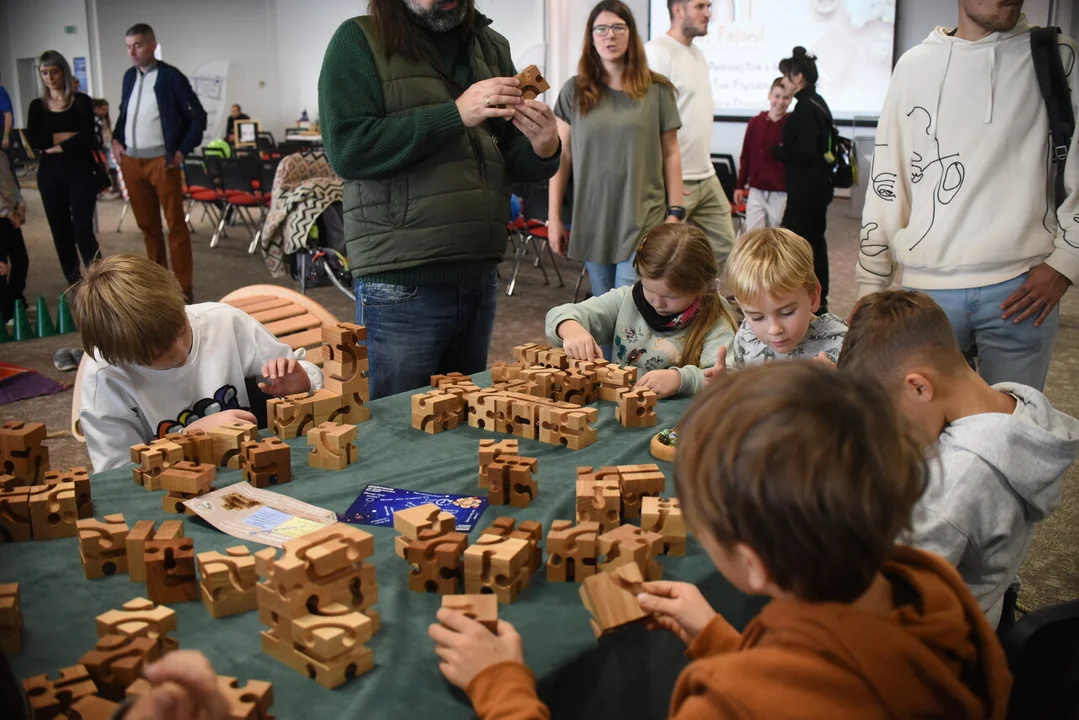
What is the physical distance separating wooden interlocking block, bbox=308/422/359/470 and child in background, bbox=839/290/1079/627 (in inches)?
39.1

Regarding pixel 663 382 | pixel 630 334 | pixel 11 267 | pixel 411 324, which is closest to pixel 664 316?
pixel 630 334

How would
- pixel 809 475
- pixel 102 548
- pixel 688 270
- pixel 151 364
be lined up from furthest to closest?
pixel 688 270
pixel 151 364
pixel 102 548
pixel 809 475

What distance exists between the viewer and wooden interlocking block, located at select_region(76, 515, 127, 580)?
144 cm

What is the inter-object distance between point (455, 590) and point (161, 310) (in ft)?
3.48

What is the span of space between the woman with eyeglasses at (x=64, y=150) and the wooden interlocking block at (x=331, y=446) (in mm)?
4954

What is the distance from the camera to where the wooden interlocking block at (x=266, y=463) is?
1781 mm

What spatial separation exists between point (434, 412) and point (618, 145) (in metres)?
1.92

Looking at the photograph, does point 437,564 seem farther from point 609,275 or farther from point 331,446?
point 609,275

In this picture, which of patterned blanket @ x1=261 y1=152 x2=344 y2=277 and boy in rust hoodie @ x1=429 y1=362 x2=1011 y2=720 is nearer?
boy in rust hoodie @ x1=429 y1=362 x2=1011 y2=720

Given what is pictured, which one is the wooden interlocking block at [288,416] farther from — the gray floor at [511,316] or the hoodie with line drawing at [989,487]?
the hoodie with line drawing at [989,487]

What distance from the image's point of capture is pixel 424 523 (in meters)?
1.45

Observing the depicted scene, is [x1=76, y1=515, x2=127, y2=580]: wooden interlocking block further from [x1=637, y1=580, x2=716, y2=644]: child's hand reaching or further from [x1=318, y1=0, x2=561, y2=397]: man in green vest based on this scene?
[x1=318, y1=0, x2=561, y2=397]: man in green vest

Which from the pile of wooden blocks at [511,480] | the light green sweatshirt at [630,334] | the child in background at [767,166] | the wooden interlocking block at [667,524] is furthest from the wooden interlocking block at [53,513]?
the child in background at [767,166]

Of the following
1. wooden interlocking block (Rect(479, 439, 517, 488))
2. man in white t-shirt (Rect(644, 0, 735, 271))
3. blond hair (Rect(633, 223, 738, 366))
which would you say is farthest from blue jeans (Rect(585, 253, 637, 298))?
wooden interlocking block (Rect(479, 439, 517, 488))
